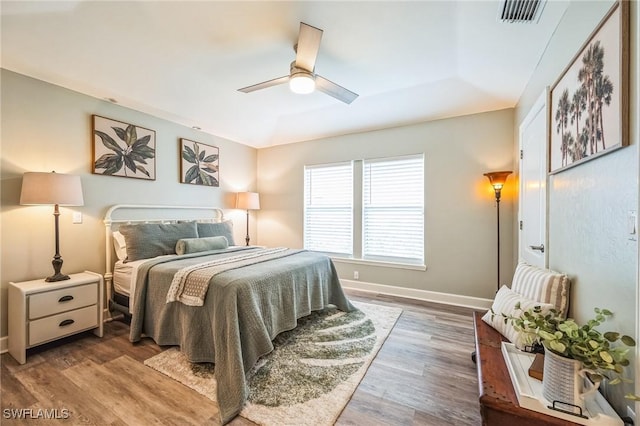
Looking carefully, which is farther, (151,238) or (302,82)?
(151,238)

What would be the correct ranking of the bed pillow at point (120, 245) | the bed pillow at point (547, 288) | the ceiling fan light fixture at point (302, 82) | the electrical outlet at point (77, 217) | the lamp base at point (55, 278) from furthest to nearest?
the bed pillow at point (120, 245) < the electrical outlet at point (77, 217) < the lamp base at point (55, 278) < the ceiling fan light fixture at point (302, 82) < the bed pillow at point (547, 288)

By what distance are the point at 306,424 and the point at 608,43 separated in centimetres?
250

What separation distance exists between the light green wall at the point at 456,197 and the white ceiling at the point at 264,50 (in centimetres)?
28

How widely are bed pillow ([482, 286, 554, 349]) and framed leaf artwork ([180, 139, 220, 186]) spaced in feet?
13.5

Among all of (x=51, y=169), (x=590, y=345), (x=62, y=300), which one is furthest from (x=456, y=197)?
(x=51, y=169)

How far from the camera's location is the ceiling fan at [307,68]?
2061 mm

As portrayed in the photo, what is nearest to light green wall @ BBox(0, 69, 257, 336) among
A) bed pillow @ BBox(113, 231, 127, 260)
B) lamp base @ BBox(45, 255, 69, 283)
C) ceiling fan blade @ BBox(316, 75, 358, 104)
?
bed pillow @ BBox(113, 231, 127, 260)

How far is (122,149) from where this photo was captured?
3252mm

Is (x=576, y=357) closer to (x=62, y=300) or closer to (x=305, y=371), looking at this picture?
(x=305, y=371)

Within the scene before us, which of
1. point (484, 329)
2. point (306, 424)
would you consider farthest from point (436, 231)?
point (306, 424)


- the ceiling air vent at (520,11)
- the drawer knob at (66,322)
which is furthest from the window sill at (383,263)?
the drawer knob at (66,322)

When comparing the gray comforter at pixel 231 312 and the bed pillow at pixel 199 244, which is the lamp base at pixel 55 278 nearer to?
the gray comforter at pixel 231 312

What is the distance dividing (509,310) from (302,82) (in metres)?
2.47

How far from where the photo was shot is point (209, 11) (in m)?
2.20
